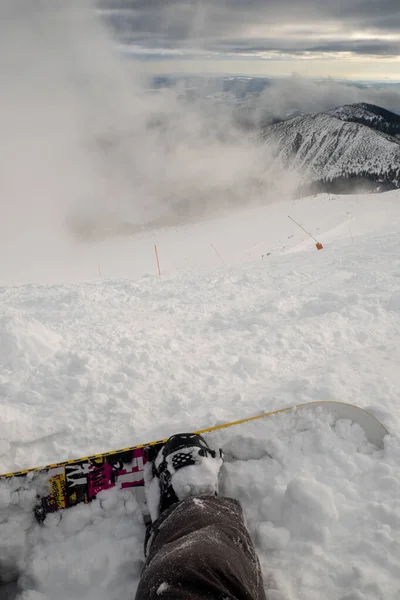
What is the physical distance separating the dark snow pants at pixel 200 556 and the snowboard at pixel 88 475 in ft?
2.47

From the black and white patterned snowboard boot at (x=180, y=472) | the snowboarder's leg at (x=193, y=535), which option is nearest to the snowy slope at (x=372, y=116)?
the black and white patterned snowboard boot at (x=180, y=472)

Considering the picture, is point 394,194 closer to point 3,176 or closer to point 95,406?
point 95,406

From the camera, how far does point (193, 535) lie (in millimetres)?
3033

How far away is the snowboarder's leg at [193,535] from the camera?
2553mm

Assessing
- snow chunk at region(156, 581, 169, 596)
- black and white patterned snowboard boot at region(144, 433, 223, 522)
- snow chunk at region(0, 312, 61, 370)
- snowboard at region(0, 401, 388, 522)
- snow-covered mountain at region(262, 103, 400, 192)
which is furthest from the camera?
snow-covered mountain at region(262, 103, 400, 192)

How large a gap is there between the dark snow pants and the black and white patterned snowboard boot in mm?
225

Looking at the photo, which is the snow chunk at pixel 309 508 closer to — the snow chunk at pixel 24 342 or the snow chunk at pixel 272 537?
the snow chunk at pixel 272 537

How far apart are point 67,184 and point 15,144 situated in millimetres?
53228

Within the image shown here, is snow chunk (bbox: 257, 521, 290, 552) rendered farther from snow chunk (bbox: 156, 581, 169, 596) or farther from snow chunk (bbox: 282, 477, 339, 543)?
snow chunk (bbox: 156, 581, 169, 596)

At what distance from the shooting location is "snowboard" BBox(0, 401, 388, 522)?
4.09m

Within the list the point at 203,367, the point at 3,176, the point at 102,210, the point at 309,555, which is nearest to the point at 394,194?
the point at 203,367

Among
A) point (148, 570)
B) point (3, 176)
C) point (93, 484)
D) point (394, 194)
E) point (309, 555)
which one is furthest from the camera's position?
point (3, 176)

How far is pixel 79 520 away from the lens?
159 inches

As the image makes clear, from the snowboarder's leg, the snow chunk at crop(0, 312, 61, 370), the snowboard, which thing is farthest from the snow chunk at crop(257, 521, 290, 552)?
the snow chunk at crop(0, 312, 61, 370)
